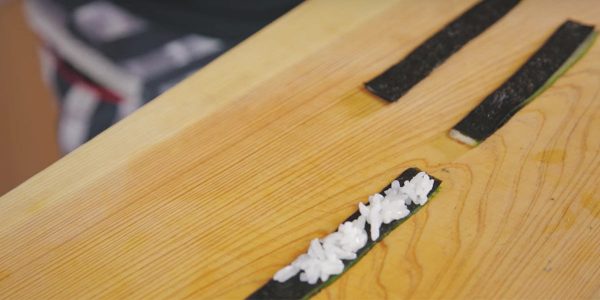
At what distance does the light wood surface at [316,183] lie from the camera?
92 centimetres

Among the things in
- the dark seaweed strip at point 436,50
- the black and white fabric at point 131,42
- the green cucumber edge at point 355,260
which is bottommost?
the green cucumber edge at point 355,260

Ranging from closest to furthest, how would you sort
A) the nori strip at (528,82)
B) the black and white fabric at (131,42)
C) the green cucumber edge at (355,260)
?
the green cucumber edge at (355,260) < the nori strip at (528,82) < the black and white fabric at (131,42)

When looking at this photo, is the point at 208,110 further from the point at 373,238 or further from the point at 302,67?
the point at 373,238

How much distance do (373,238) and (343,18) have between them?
20.3 inches

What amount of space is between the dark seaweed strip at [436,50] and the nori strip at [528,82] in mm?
110

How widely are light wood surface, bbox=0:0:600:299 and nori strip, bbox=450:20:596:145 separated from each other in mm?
18

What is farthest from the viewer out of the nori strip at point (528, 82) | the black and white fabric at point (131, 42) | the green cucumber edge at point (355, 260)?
the black and white fabric at point (131, 42)

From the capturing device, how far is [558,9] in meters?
1.33

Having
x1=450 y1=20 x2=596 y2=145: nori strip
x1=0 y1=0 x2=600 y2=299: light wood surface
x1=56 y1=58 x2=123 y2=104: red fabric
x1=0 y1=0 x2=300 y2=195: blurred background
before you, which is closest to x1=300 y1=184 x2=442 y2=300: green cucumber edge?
x1=0 y1=0 x2=600 y2=299: light wood surface

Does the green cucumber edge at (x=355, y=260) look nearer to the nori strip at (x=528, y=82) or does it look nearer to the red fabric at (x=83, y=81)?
the nori strip at (x=528, y=82)

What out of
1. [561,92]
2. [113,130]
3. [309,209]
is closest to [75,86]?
[113,130]

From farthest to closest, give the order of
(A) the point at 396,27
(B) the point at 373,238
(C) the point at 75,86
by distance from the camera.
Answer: (C) the point at 75,86
(A) the point at 396,27
(B) the point at 373,238

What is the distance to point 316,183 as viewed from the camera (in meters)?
1.04

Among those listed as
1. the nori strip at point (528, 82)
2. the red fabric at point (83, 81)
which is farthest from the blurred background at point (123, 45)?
the nori strip at point (528, 82)
